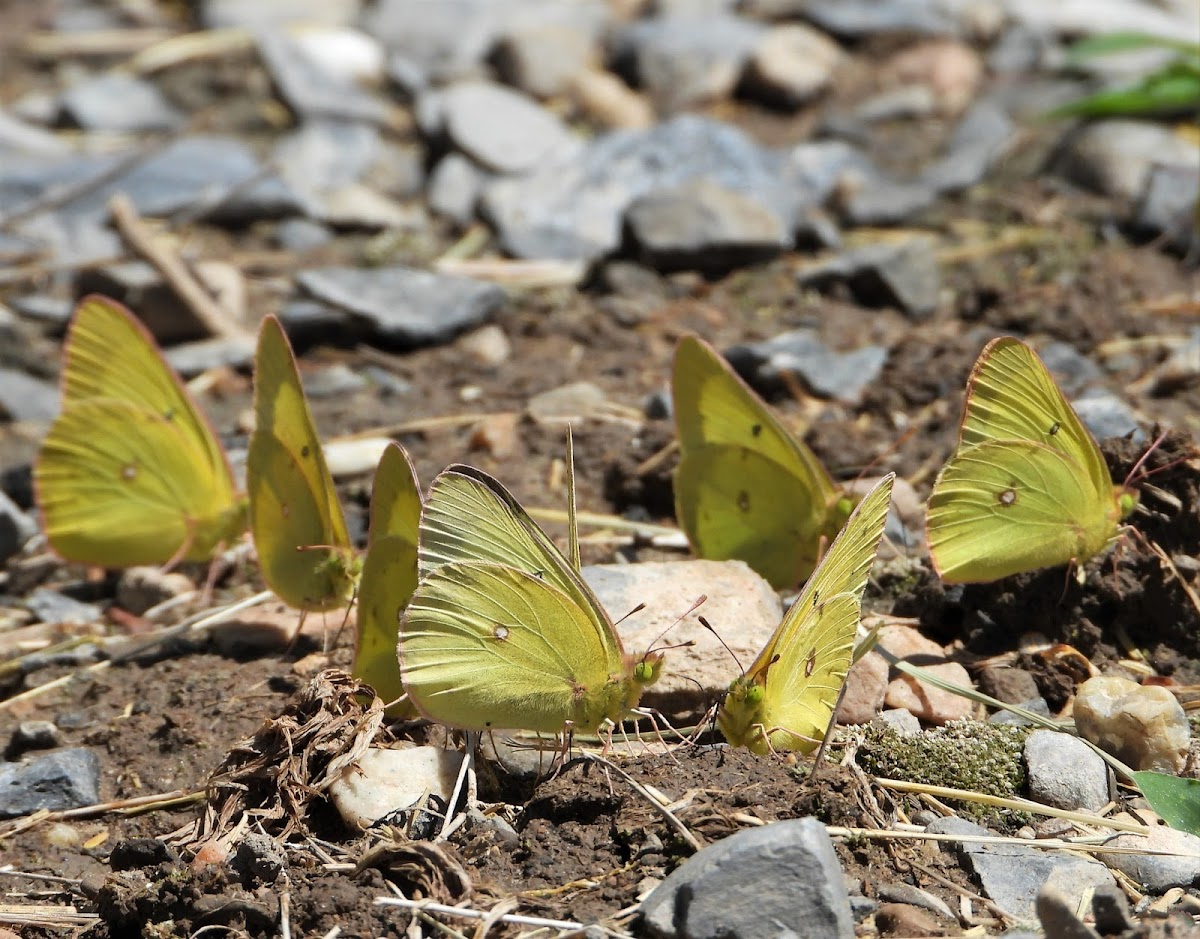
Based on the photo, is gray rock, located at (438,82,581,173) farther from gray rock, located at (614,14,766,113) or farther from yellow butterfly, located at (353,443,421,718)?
yellow butterfly, located at (353,443,421,718)

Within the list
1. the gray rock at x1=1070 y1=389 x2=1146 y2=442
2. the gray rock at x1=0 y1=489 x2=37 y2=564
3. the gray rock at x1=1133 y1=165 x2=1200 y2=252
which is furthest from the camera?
the gray rock at x1=1133 y1=165 x2=1200 y2=252

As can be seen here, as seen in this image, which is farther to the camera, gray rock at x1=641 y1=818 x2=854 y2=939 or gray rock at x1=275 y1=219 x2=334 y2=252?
gray rock at x1=275 y1=219 x2=334 y2=252

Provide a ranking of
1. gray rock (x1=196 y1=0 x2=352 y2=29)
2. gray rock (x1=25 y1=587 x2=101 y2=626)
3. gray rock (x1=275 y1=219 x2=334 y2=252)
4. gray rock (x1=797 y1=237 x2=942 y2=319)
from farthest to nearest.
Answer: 1. gray rock (x1=196 y1=0 x2=352 y2=29)
2. gray rock (x1=275 y1=219 x2=334 y2=252)
3. gray rock (x1=797 y1=237 x2=942 y2=319)
4. gray rock (x1=25 y1=587 x2=101 y2=626)

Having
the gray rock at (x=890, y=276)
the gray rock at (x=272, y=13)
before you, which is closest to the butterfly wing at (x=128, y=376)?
the gray rock at (x=890, y=276)

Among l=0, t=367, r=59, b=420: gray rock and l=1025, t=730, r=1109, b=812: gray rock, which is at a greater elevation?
l=1025, t=730, r=1109, b=812: gray rock

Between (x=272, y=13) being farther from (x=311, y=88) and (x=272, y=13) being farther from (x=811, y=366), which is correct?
(x=811, y=366)

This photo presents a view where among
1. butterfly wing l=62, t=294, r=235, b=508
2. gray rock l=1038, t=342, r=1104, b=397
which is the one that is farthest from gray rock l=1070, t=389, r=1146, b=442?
butterfly wing l=62, t=294, r=235, b=508

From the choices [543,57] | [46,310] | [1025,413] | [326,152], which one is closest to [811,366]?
[1025,413]
